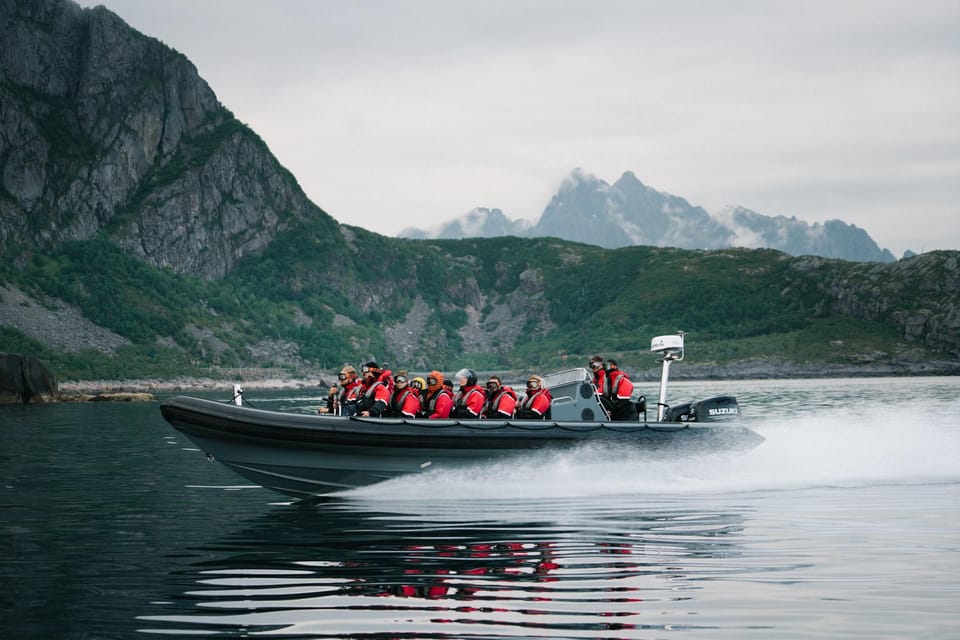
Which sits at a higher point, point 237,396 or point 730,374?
point 237,396

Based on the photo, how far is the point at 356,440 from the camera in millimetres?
15469

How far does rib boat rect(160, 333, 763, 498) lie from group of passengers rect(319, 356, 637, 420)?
41 centimetres

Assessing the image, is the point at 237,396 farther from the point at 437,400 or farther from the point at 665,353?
the point at 665,353

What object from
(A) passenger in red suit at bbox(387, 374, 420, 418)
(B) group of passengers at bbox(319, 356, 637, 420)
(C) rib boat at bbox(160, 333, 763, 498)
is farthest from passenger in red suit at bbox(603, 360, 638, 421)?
(A) passenger in red suit at bbox(387, 374, 420, 418)

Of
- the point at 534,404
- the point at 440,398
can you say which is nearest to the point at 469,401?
the point at 440,398

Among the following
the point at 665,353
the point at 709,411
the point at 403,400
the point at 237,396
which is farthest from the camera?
the point at 665,353

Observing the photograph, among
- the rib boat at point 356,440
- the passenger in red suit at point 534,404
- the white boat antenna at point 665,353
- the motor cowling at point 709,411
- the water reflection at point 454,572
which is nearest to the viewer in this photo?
the water reflection at point 454,572

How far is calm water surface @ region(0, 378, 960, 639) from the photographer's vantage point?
7949 millimetres

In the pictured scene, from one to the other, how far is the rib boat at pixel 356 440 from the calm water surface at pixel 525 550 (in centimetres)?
30

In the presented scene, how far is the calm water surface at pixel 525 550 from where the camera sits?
7949mm

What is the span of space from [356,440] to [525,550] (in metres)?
5.06

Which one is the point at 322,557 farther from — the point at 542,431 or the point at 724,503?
the point at 724,503

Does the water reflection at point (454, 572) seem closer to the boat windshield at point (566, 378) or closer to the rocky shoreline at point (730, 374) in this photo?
the boat windshield at point (566, 378)

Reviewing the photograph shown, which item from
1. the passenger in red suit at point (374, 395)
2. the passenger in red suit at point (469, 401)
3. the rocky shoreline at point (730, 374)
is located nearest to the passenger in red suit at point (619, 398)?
the passenger in red suit at point (469, 401)
